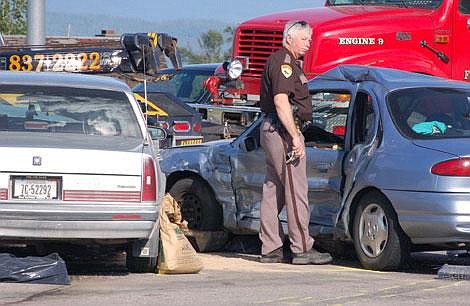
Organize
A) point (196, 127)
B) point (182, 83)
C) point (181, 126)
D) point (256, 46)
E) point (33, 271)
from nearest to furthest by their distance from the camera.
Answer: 1. point (33, 271)
2. point (181, 126)
3. point (196, 127)
4. point (256, 46)
5. point (182, 83)

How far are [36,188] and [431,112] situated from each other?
345cm

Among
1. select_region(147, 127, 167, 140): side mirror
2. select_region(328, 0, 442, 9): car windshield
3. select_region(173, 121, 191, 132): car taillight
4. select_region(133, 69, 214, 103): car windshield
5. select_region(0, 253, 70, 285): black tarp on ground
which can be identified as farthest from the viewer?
select_region(133, 69, 214, 103): car windshield

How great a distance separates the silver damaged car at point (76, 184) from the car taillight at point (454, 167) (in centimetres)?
218

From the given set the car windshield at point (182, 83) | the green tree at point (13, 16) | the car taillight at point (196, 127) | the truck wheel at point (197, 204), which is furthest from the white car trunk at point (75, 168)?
the green tree at point (13, 16)

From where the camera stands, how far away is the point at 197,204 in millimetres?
11914

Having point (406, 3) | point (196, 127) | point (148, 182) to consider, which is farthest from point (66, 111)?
point (406, 3)

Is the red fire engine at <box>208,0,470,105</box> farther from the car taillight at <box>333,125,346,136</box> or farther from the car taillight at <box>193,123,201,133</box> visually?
the car taillight at <box>333,125,346,136</box>

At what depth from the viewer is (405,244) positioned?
32.7ft

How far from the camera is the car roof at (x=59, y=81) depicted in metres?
10.2

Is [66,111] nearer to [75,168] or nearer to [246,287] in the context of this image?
[75,168]

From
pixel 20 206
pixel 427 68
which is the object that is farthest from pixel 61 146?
pixel 427 68

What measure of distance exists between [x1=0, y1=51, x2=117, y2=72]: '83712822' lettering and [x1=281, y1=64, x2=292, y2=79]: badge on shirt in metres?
4.15

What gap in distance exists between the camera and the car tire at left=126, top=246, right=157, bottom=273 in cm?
988

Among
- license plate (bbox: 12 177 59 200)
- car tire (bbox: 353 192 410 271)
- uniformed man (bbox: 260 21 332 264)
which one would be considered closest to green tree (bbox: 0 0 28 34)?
uniformed man (bbox: 260 21 332 264)
